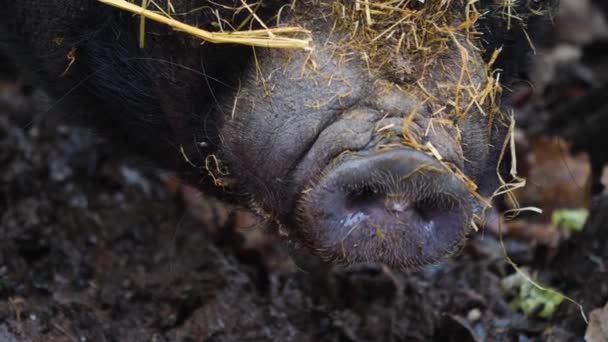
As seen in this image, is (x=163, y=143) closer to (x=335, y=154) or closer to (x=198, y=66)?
(x=198, y=66)

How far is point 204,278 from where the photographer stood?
3.94 m

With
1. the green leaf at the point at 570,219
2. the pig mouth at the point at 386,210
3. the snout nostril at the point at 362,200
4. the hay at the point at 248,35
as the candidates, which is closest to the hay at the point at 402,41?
the hay at the point at 248,35

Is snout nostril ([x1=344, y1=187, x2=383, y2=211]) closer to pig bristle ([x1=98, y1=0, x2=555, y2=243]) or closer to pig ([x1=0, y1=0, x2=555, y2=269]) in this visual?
pig ([x1=0, y1=0, x2=555, y2=269])

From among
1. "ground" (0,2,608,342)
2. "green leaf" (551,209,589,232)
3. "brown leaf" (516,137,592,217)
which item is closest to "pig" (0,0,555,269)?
"ground" (0,2,608,342)

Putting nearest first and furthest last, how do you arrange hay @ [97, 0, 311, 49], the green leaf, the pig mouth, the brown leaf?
the pig mouth, hay @ [97, 0, 311, 49], the green leaf, the brown leaf

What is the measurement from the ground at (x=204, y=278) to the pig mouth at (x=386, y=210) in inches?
32.4

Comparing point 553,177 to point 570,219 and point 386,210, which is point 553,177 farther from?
point 386,210

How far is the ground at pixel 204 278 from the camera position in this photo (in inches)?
136

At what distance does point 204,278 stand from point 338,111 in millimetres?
1494

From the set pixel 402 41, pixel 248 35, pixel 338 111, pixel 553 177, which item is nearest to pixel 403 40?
pixel 402 41

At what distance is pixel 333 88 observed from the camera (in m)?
2.73

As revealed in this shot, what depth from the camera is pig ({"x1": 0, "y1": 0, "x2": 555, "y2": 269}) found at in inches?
104

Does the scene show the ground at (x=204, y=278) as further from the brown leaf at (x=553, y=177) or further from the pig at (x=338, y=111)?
the pig at (x=338, y=111)

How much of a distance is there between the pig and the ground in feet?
2.08
